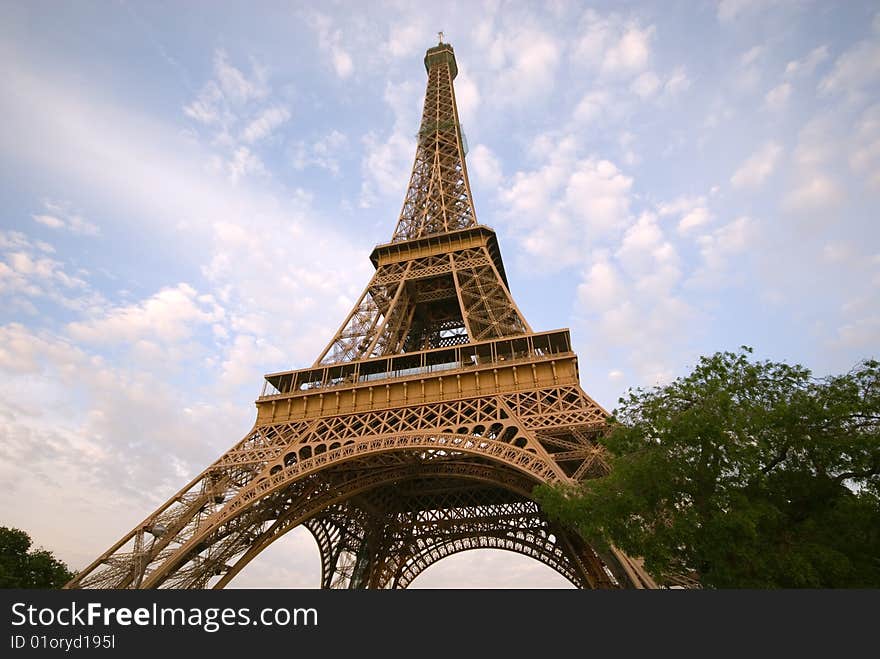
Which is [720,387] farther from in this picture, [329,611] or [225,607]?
[225,607]

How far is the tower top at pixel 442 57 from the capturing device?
43.5m

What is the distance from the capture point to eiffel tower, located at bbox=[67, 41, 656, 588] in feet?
55.3

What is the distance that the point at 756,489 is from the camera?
34.1 ft

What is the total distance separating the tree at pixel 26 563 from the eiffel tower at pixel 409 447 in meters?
7.14

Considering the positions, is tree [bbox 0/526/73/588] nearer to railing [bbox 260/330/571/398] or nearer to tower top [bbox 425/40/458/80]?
railing [bbox 260/330/571/398]

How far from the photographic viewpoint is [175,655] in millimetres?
6020

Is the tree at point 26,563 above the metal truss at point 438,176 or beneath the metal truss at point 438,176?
beneath

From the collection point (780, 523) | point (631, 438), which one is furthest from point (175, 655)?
point (780, 523)

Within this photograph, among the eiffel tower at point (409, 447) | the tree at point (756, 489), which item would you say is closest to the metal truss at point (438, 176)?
the eiffel tower at point (409, 447)

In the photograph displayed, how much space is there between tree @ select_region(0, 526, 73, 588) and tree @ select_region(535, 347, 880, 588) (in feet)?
71.5

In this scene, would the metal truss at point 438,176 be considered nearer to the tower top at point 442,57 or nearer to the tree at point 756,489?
the tower top at point 442,57

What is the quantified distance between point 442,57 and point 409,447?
37.7 metres

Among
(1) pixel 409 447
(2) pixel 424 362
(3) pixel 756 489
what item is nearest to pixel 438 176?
(2) pixel 424 362

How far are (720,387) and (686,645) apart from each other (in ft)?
24.3
